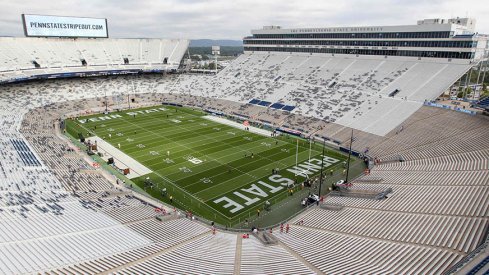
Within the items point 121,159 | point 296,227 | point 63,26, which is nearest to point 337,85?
point 121,159

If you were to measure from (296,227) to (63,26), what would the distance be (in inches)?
3013

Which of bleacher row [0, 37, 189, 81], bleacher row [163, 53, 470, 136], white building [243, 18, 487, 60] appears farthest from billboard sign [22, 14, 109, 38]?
white building [243, 18, 487, 60]

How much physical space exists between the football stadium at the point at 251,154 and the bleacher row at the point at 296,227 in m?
0.13

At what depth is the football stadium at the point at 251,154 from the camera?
17516 millimetres

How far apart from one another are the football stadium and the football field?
0.87 feet

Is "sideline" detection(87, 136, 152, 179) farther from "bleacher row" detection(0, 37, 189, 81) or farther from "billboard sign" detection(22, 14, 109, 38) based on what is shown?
"billboard sign" detection(22, 14, 109, 38)

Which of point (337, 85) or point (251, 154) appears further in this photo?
point (337, 85)

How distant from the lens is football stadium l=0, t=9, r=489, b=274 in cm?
1752

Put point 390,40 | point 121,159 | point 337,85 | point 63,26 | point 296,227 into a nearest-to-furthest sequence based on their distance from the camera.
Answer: point 296,227 < point 121,159 < point 390,40 < point 337,85 < point 63,26

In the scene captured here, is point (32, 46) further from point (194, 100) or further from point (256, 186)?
point (256, 186)

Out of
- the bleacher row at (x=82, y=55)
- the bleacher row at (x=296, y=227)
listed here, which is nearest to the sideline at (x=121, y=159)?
the bleacher row at (x=296, y=227)

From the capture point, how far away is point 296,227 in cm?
2330

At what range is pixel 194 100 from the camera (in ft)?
240

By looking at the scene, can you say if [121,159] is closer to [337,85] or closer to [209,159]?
[209,159]
